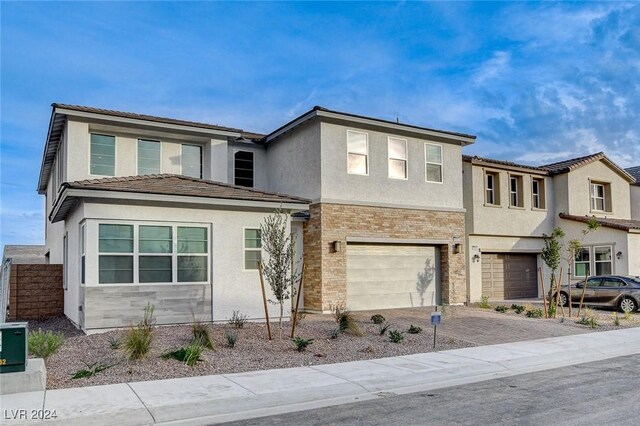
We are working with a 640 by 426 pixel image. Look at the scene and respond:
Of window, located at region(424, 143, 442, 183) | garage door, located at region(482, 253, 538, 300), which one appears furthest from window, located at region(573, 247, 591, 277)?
window, located at region(424, 143, 442, 183)

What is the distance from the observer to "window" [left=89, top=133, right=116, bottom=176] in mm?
17953

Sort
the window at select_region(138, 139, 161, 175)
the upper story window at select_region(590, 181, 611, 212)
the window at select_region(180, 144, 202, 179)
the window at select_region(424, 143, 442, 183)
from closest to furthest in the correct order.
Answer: the window at select_region(138, 139, 161, 175), the window at select_region(180, 144, 202, 179), the window at select_region(424, 143, 442, 183), the upper story window at select_region(590, 181, 611, 212)

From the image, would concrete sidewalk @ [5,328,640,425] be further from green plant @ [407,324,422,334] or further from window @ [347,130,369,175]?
window @ [347,130,369,175]

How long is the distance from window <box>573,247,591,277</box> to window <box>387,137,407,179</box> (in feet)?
36.0

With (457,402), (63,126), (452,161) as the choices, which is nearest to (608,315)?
(452,161)

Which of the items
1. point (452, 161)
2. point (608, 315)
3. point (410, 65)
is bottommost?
point (608, 315)

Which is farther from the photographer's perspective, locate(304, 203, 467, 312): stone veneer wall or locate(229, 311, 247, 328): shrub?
locate(304, 203, 467, 312): stone veneer wall

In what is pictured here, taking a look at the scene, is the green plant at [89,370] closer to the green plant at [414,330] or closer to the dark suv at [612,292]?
the green plant at [414,330]

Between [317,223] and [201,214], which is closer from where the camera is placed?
[201,214]

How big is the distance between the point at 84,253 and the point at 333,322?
6.82 meters

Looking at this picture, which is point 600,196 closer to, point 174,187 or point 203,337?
point 174,187

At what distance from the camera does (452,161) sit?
21.4 meters

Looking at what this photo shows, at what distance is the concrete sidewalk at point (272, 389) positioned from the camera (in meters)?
7.61

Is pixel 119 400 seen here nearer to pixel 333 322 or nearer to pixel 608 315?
pixel 333 322
